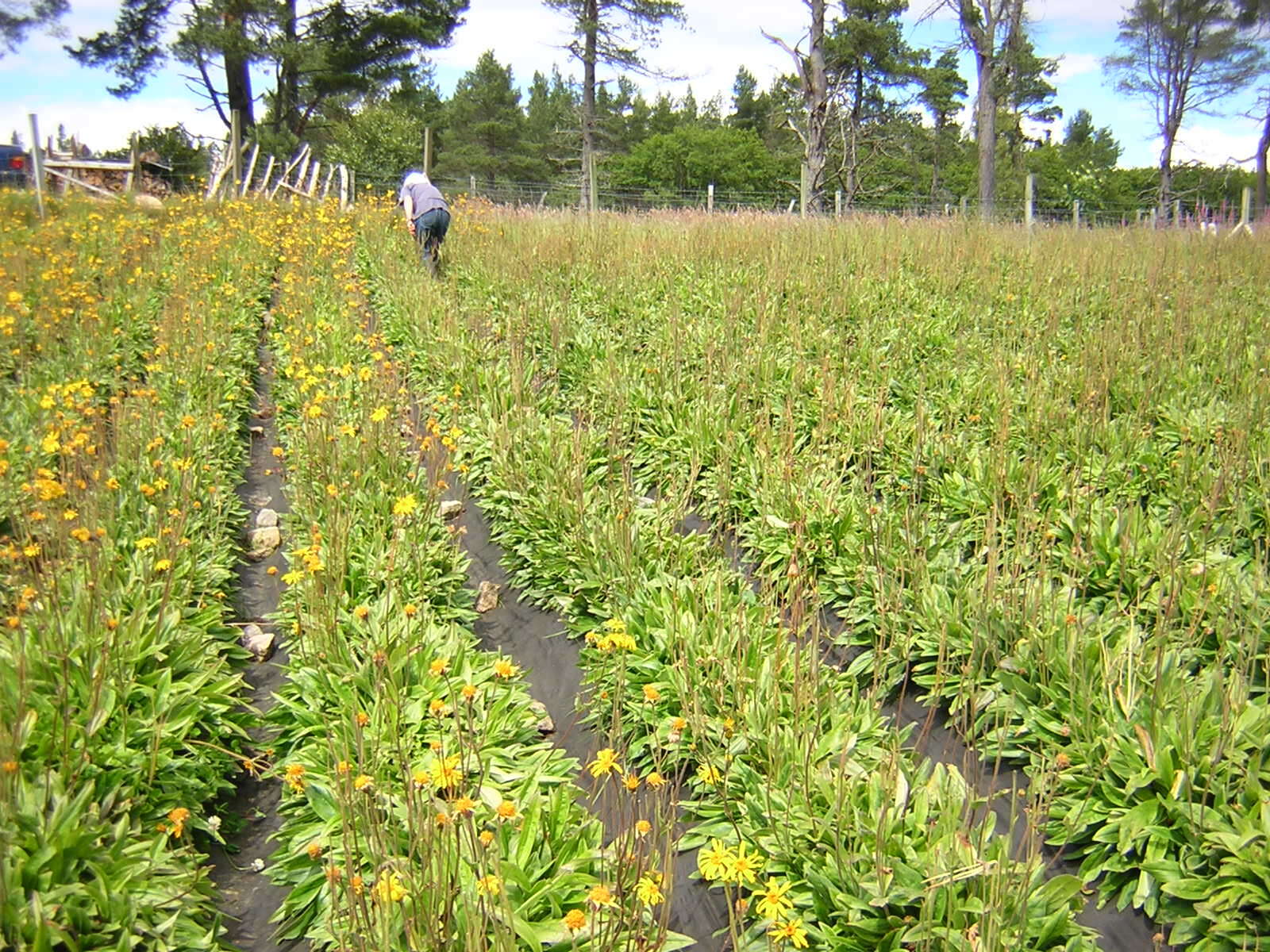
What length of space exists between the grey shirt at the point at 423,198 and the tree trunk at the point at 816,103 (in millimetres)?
8754

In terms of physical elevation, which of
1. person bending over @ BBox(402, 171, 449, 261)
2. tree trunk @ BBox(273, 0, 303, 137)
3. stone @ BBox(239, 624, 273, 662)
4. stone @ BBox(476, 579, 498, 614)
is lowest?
stone @ BBox(239, 624, 273, 662)

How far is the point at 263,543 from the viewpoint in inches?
191

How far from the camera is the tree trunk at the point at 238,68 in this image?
22.0 metres

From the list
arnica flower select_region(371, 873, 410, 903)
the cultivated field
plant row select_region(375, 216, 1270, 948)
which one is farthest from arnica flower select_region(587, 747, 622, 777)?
plant row select_region(375, 216, 1270, 948)

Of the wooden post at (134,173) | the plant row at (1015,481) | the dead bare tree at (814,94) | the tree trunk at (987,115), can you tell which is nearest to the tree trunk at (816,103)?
the dead bare tree at (814,94)

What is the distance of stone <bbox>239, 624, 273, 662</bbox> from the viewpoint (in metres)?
3.96

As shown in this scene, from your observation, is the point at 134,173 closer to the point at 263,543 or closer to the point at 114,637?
the point at 263,543

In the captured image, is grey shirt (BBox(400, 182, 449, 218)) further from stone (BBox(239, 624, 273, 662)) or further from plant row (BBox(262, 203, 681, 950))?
stone (BBox(239, 624, 273, 662))

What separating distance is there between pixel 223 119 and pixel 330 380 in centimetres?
2271

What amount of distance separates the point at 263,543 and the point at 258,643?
39.8 inches

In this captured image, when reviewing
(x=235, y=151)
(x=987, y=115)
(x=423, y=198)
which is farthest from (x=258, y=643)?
(x=987, y=115)

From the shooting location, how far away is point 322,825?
2.87 meters

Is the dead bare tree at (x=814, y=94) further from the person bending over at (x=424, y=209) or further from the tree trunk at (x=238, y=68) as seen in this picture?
the tree trunk at (x=238, y=68)

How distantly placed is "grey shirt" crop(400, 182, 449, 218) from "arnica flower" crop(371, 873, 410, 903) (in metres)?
8.48
